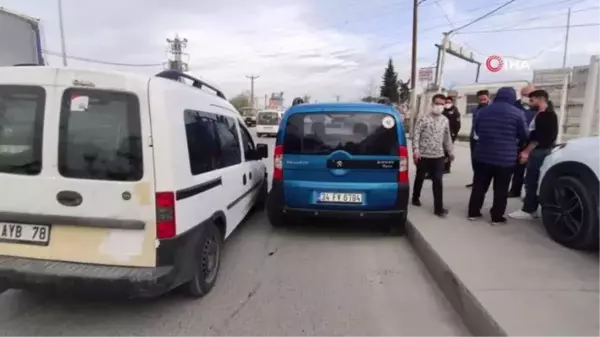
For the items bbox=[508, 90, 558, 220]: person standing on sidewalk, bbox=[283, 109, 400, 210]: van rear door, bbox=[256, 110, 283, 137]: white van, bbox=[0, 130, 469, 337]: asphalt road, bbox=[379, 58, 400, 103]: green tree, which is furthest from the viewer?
bbox=[379, 58, 400, 103]: green tree

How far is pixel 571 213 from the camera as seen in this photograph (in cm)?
462

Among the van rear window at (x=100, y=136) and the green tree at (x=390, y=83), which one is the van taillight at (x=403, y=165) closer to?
the van rear window at (x=100, y=136)

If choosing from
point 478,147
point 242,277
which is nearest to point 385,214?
point 478,147

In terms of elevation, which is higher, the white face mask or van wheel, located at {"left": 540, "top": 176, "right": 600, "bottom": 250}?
the white face mask

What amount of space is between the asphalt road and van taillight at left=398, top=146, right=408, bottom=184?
3.14 ft

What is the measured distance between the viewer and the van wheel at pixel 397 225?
536 centimetres

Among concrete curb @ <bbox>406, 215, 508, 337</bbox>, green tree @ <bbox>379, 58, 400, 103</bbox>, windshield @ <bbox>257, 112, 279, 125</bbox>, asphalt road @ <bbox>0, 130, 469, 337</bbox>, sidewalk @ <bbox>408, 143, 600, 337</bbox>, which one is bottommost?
asphalt road @ <bbox>0, 130, 469, 337</bbox>

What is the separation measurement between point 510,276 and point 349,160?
82.8 inches

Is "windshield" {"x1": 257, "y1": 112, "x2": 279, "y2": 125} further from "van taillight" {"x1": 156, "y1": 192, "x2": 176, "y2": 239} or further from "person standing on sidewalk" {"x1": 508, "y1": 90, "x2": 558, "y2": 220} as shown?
"van taillight" {"x1": 156, "y1": 192, "x2": 176, "y2": 239}

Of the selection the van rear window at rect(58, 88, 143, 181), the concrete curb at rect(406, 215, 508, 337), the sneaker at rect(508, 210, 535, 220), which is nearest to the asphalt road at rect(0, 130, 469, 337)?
the concrete curb at rect(406, 215, 508, 337)

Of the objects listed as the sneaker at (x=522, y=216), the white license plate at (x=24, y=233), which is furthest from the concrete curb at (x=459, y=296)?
the white license plate at (x=24, y=233)

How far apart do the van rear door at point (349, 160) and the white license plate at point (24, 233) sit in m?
2.84

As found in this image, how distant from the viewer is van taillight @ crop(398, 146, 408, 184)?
5148mm

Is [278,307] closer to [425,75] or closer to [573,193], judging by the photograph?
[573,193]
